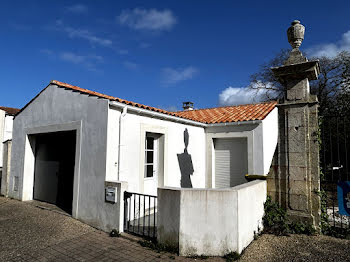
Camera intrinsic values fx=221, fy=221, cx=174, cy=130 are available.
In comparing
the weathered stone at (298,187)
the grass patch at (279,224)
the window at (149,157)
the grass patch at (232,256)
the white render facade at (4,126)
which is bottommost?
the grass patch at (232,256)

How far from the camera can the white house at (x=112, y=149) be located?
5.35m

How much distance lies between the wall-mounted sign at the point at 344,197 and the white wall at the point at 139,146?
4.30 meters

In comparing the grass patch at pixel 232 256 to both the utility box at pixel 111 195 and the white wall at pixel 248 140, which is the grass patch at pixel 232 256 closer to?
the utility box at pixel 111 195

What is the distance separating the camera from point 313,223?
192 inches

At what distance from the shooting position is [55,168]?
24.7 feet

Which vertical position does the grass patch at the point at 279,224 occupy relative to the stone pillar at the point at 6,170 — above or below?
below

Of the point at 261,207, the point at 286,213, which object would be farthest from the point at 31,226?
the point at 286,213

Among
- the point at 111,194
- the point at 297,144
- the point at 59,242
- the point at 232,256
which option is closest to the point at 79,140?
the point at 111,194

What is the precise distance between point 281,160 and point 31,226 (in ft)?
20.2

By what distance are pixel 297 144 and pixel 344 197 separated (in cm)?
140

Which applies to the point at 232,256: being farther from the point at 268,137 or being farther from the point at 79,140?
the point at 268,137

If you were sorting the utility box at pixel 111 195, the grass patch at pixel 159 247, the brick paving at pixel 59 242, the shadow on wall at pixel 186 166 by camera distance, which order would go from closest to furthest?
the brick paving at pixel 59 242
the grass patch at pixel 159 247
the utility box at pixel 111 195
the shadow on wall at pixel 186 166

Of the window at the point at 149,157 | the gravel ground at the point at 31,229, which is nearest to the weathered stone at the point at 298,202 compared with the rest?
the window at the point at 149,157

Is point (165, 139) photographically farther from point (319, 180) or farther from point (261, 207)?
point (319, 180)
